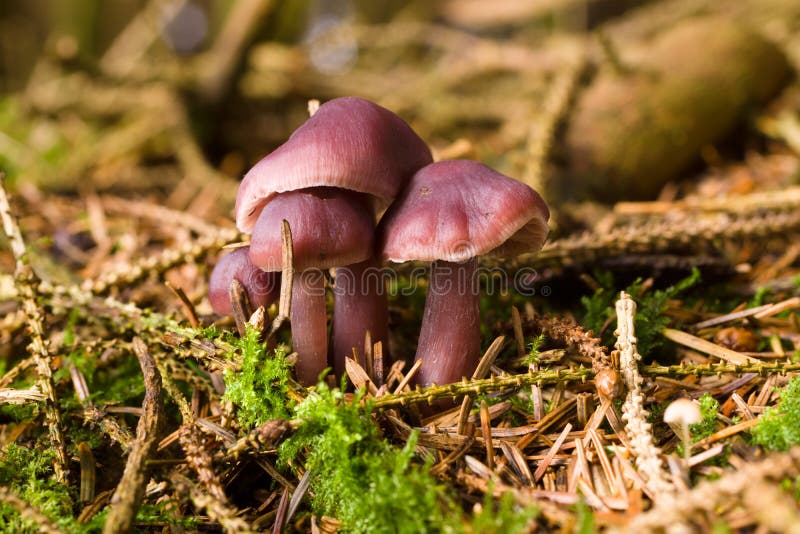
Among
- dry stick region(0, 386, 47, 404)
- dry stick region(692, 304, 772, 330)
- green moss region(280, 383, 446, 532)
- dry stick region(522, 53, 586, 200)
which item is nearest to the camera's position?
green moss region(280, 383, 446, 532)

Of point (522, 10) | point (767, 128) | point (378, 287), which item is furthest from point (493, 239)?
point (522, 10)

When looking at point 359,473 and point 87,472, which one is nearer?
point 359,473

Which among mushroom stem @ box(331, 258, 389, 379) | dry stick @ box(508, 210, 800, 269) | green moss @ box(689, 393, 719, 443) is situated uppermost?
dry stick @ box(508, 210, 800, 269)

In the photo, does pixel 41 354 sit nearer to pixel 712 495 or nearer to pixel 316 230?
pixel 316 230

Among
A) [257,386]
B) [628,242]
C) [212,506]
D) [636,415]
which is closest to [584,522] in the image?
[636,415]

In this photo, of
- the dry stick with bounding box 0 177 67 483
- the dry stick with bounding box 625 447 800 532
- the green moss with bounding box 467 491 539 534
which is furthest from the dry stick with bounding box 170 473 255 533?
the dry stick with bounding box 625 447 800 532

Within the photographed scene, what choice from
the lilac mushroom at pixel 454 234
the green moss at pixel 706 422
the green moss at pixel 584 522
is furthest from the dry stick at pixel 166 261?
the green moss at pixel 706 422

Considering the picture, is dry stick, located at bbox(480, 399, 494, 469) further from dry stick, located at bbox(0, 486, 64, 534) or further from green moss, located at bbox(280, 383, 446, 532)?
dry stick, located at bbox(0, 486, 64, 534)
